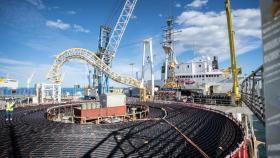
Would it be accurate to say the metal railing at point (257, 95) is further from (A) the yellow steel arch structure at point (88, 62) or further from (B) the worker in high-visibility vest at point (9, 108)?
(A) the yellow steel arch structure at point (88, 62)

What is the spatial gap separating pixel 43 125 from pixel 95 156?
325 inches

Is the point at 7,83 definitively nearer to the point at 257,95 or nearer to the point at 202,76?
the point at 202,76

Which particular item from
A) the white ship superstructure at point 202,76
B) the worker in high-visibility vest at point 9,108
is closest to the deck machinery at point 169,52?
the white ship superstructure at point 202,76

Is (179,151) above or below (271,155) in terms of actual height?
below

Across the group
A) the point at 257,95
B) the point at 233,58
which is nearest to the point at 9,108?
the point at 257,95

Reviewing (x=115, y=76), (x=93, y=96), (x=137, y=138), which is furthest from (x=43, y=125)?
(x=93, y=96)

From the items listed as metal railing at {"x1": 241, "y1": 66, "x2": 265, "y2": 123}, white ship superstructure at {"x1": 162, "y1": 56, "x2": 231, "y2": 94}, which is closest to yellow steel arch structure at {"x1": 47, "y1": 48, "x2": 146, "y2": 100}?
white ship superstructure at {"x1": 162, "y1": 56, "x2": 231, "y2": 94}

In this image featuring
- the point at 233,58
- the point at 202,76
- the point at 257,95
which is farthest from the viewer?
the point at 202,76

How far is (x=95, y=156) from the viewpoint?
14.7 meters

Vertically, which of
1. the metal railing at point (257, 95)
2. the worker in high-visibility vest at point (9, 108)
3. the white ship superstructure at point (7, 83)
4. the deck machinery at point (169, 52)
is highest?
the deck machinery at point (169, 52)

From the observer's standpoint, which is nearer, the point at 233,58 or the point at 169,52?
the point at 233,58

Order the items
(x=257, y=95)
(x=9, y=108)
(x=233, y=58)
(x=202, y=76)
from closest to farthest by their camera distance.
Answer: (x=257, y=95) < (x=9, y=108) < (x=233, y=58) < (x=202, y=76)

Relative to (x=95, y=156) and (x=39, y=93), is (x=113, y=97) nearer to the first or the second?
(x=95, y=156)

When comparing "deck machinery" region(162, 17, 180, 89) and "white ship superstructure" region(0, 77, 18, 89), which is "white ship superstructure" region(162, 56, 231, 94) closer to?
"deck machinery" region(162, 17, 180, 89)
